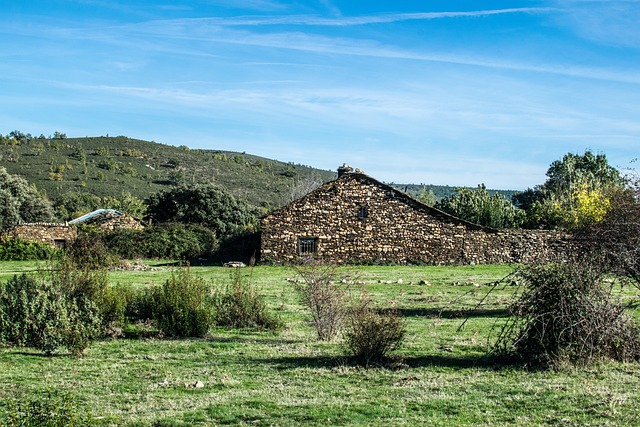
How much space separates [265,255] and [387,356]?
24.8 m

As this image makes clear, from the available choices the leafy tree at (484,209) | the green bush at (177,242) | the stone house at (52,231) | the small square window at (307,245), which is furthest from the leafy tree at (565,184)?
the stone house at (52,231)

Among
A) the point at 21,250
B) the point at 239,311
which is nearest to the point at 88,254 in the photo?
the point at 239,311

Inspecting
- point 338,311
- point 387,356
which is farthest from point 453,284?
point 387,356

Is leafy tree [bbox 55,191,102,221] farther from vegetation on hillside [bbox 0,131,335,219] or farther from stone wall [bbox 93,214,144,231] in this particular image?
stone wall [bbox 93,214,144,231]

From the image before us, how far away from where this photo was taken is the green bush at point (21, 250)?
40.6 meters

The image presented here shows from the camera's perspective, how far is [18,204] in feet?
185

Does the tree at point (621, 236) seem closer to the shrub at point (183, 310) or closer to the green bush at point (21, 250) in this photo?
the shrub at point (183, 310)

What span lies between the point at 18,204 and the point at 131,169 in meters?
44.4

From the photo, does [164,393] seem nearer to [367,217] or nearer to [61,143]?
[367,217]

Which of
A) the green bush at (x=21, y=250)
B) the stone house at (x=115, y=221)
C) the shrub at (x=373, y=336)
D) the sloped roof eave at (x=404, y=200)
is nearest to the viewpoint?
the shrub at (x=373, y=336)

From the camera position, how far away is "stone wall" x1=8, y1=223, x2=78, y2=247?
44781 millimetres

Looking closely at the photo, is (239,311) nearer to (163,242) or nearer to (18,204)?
(163,242)

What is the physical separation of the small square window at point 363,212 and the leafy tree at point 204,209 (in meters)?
18.9

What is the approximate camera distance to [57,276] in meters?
14.1
